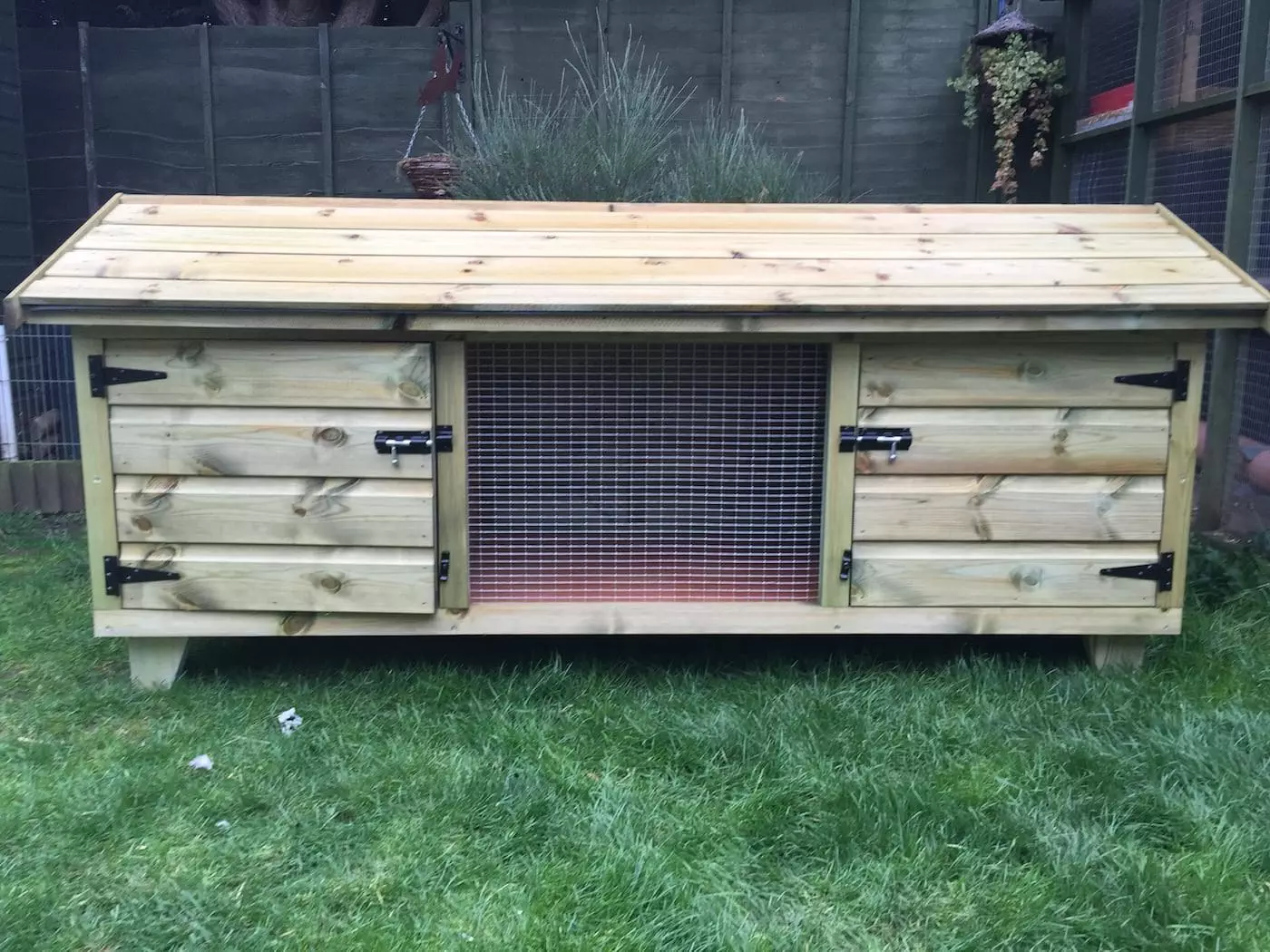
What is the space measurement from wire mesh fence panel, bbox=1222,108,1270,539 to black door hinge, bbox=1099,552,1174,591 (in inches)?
44.8

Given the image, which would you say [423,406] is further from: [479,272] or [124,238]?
[124,238]

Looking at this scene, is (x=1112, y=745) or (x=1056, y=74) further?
(x=1056, y=74)

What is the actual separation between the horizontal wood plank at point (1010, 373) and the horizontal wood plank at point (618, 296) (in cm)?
15

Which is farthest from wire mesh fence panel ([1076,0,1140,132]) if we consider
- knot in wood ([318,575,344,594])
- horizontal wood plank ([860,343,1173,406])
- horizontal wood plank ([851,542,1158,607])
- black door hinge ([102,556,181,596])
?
black door hinge ([102,556,181,596])

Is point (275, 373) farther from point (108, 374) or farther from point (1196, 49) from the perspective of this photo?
point (1196, 49)

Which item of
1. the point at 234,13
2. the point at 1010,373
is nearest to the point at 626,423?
the point at 1010,373

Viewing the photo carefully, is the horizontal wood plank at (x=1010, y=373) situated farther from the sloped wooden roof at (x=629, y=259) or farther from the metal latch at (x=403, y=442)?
the metal latch at (x=403, y=442)

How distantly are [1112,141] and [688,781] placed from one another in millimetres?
4051

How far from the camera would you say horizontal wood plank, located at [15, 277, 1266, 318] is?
8.66ft

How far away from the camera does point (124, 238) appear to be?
2963 mm

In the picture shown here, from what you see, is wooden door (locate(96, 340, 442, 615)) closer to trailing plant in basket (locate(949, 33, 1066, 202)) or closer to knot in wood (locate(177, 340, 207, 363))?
knot in wood (locate(177, 340, 207, 363))

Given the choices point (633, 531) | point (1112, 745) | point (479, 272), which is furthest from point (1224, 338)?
point (479, 272)

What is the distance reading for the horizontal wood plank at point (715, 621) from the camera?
9.55ft

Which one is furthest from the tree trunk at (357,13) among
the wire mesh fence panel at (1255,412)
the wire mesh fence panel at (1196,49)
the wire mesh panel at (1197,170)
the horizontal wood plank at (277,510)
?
the wire mesh fence panel at (1255,412)
